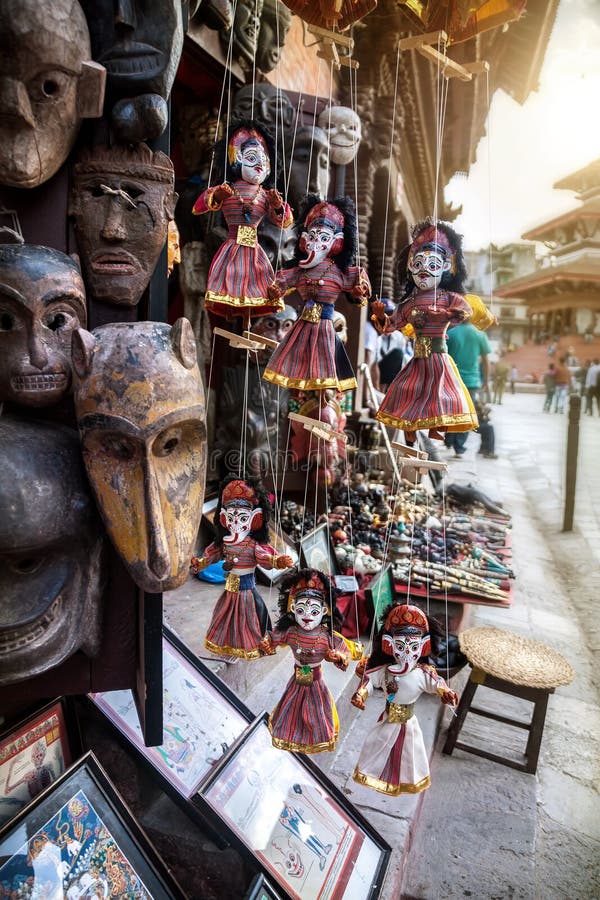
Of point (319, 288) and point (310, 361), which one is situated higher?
point (319, 288)

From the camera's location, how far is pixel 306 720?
1736mm

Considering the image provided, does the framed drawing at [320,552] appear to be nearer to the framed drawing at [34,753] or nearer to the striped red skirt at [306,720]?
the striped red skirt at [306,720]

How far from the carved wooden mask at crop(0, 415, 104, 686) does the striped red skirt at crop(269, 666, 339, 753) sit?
0.79 metres

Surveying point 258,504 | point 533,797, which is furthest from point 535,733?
point 258,504

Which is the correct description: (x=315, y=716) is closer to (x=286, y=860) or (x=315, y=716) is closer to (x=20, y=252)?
(x=286, y=860)

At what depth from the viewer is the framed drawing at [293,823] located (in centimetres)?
191

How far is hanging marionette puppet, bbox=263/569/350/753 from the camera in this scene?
5.60 ft

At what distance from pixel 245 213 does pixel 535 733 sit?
2.81 m

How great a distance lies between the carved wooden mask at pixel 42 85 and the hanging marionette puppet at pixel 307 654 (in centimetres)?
120

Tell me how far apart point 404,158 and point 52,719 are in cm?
752

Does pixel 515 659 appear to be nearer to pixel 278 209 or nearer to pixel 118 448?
pixel 278 209

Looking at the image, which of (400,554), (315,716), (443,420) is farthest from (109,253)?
(400,554)

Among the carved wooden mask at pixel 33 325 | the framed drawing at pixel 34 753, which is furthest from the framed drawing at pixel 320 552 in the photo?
the carved wooden mask at pixel 33 325

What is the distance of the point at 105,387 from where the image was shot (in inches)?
39.9
